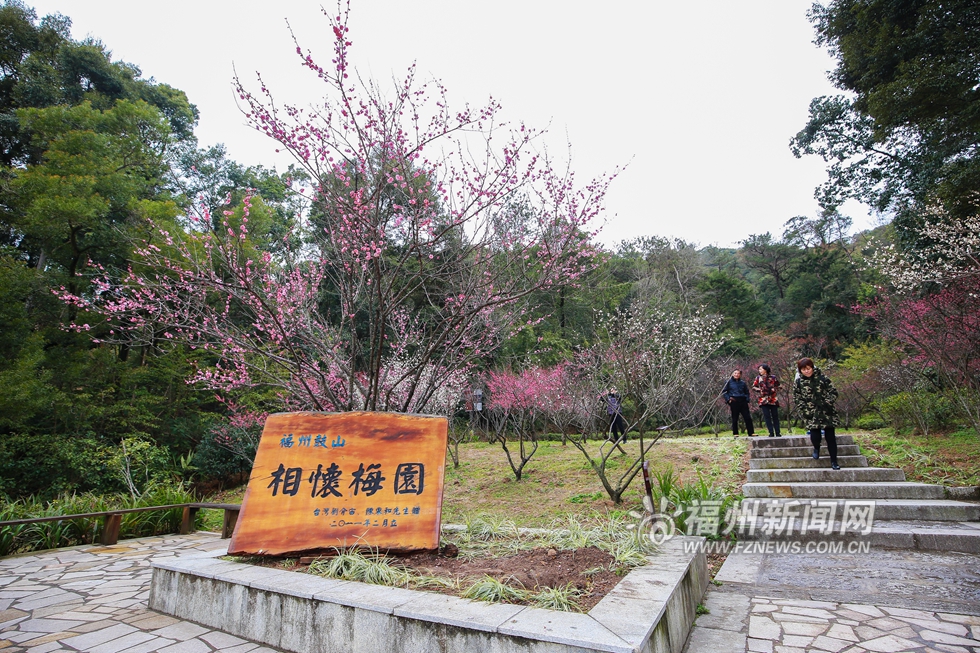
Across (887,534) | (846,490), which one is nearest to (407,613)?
(887,534)

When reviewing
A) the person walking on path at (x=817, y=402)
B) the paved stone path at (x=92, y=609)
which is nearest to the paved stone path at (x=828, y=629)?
the paved stone path at (x=92, y=609)

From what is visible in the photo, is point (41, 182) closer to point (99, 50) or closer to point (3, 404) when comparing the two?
point (3, 404)

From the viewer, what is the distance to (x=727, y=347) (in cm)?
2139

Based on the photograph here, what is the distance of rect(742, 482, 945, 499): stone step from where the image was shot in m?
5.41

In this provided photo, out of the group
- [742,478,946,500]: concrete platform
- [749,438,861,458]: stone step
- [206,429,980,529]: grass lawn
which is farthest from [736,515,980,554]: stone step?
[749,438,861,458]: stone step

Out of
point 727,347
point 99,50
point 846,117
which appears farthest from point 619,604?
point 99,50

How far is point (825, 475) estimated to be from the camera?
611 centimetres

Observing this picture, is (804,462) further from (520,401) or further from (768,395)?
(520,401)

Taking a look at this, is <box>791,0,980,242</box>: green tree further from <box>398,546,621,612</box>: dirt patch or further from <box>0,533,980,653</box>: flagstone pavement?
<box>398,546,621,612</box>: dirt patch

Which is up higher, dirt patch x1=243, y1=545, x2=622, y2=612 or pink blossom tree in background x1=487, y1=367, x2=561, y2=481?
pink blossom tree in background x1=487, y1=367, x2=561, y2=481

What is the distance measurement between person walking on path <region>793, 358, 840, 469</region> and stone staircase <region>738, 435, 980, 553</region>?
0.40m

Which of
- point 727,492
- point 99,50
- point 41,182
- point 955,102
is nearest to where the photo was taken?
point 727,492

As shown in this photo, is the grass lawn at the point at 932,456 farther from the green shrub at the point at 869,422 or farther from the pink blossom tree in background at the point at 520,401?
the pink blossom tree in background at the point at 520,401

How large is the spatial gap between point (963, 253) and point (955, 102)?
2425mm
